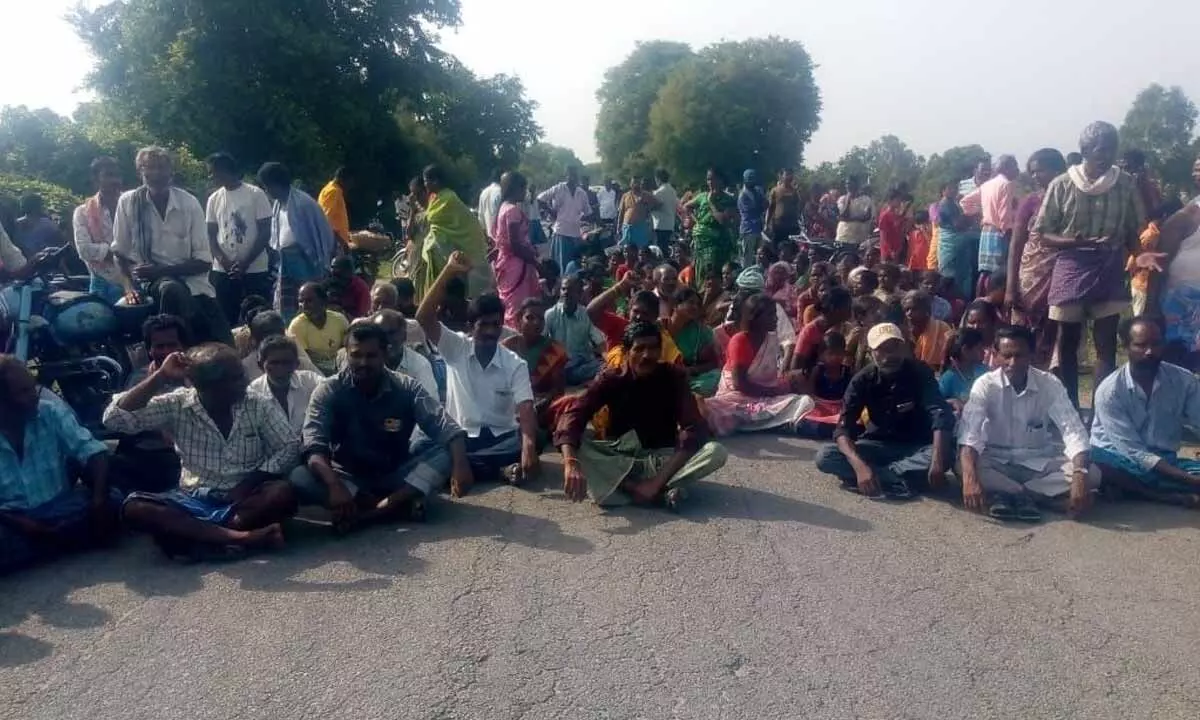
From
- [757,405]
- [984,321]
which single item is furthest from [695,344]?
[984,321]

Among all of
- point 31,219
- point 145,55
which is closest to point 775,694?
point 31,219

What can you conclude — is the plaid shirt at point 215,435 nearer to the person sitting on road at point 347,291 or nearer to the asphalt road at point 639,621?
the asphalt road at point 639,621

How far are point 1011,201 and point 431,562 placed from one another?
25.9ft

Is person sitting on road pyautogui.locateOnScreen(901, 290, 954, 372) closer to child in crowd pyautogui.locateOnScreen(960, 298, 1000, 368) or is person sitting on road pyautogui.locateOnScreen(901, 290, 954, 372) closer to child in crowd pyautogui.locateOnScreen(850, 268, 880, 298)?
child in crowd pyautogui.locateOnScreen(960, 298, 1000, 368)

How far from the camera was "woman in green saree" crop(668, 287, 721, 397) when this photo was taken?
328 inches

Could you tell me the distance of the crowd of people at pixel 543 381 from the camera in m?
5.50

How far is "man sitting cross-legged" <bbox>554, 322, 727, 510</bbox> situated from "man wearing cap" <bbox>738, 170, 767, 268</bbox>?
30.1 ft

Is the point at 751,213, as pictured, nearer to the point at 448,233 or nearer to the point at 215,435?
the point at 448,233

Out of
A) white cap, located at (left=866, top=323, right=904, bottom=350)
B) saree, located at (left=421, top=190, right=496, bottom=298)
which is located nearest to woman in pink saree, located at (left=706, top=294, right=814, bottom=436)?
white cap, located at (left=866, top=323, right=904, bottom=350)

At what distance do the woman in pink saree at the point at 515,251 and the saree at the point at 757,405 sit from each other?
2674mm

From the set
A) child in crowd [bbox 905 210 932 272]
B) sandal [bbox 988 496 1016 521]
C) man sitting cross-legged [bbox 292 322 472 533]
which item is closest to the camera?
man sitting cross-legged [bbox 292 322 472 533]

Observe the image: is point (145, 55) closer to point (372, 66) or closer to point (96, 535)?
point (372, 66)

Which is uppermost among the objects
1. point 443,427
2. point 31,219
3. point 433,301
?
point 31,219

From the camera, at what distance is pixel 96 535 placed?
5387 millimetres
